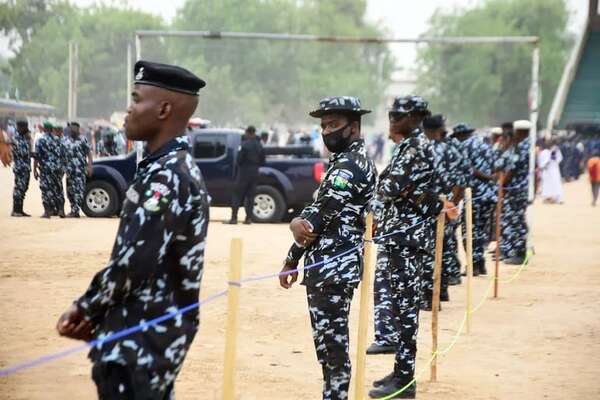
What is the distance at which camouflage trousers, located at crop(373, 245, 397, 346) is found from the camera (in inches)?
358

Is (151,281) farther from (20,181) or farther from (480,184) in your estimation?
(20,181)

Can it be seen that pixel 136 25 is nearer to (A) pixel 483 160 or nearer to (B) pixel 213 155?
(B) pixel 213 155

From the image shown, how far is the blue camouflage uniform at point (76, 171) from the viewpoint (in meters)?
22.9

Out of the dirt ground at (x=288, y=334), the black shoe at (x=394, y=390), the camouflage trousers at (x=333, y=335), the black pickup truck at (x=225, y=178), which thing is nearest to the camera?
the camouflage trousers at (x=333, y=335)

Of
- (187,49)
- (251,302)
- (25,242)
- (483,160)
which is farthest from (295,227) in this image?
(187,49)

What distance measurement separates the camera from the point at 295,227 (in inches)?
246

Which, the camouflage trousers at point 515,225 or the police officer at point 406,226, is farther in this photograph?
the camouflage trousers at point 515,225

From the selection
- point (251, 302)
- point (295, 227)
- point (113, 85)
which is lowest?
point (251, 302)

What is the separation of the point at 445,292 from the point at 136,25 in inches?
3158

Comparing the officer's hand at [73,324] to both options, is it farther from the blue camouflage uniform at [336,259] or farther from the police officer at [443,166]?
the police officer at [443,166]

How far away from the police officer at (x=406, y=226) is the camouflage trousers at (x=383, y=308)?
0.83 meters

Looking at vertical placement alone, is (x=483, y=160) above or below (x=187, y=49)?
below

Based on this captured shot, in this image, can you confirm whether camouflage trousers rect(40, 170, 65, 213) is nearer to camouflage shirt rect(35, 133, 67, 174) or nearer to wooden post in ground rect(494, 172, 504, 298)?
camouflage shirt rect(35, 133, 67, 174)

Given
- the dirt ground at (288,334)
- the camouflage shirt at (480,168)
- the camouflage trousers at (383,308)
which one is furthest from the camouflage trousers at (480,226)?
the camouflage trousers at (383,308)
